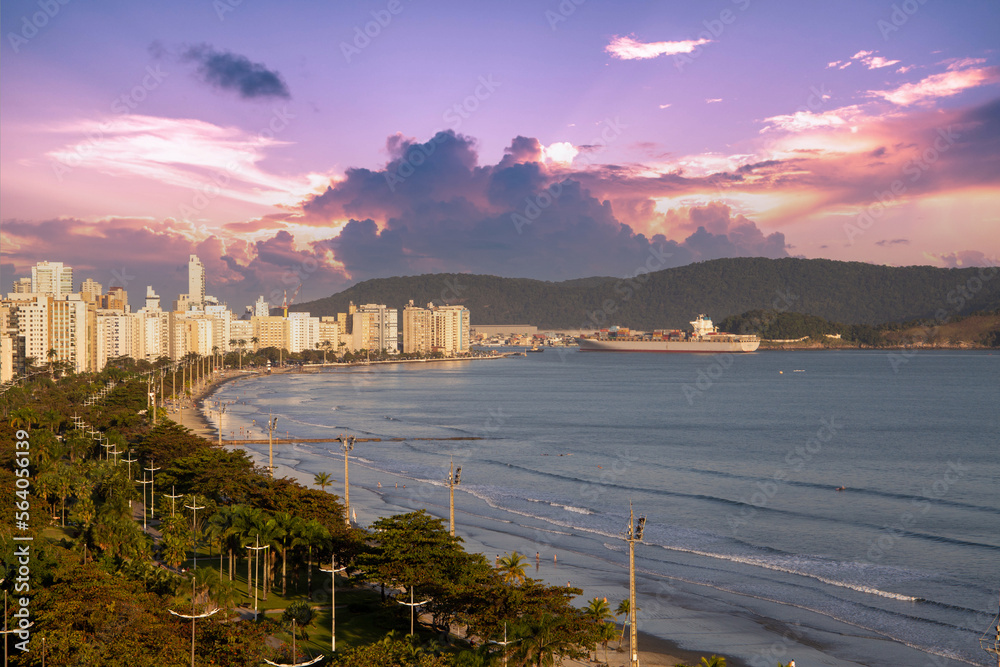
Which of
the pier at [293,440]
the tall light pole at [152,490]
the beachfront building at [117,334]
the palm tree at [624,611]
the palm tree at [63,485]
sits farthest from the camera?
the beachfront building at [117,334]

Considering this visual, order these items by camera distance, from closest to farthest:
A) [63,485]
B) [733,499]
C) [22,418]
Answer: [63,485] < [733,499] < [22,418]

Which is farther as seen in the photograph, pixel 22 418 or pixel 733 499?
pixel 22 418

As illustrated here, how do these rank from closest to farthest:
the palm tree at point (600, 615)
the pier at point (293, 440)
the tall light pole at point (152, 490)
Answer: the palm tree at point (600, 615)
the tall light pole at point (152, 490)
the pier at point (293, 440)

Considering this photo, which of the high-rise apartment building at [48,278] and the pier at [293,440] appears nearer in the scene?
the pier at [293,440]

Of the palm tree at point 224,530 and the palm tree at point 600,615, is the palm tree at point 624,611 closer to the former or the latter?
the palm tree at point 600,615

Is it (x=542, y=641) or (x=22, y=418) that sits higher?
(x=22, y=418)

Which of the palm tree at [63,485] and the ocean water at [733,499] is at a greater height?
the palm tree at [63,485]

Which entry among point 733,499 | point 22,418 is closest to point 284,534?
point 733,499

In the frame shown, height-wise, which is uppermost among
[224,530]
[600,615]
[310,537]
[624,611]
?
[224,530]

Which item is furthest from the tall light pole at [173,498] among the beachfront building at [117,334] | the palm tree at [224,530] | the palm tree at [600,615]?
the beachfront building at [117,334]

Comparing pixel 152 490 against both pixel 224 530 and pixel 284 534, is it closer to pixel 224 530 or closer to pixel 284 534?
pixel 224 530
